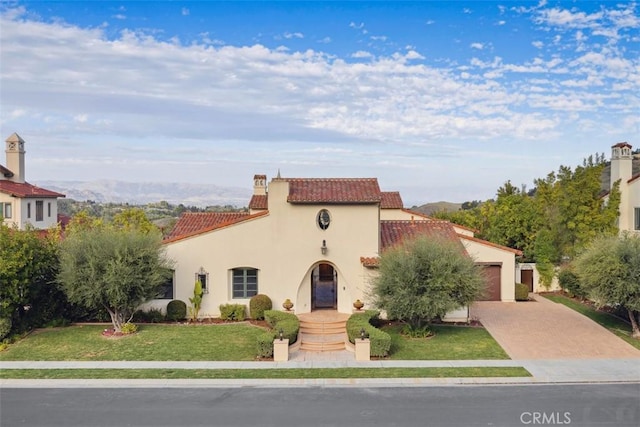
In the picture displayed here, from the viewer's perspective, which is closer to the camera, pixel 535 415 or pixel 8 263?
pixel 535 415

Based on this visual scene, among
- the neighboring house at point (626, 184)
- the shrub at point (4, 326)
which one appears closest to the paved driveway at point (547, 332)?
the neighboring house at point (626, 184)

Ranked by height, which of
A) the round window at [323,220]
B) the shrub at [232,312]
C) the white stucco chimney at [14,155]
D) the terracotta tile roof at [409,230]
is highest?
the white stucco chimney at [14,155]

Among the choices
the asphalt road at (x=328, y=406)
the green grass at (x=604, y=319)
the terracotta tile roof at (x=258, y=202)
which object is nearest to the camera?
the asphalt road at (x=328, y=406)

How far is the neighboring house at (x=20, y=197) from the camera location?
41247 mm

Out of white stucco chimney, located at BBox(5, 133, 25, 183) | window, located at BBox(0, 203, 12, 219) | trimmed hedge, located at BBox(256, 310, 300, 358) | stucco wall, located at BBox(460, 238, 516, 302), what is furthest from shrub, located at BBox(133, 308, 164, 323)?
white stucco chimney, located at BBox(5, 133, 25, 183)

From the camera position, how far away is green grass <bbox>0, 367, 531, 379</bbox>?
17125 mm

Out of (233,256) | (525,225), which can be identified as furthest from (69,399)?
(525,225)

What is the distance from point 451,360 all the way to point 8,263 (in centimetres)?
1650

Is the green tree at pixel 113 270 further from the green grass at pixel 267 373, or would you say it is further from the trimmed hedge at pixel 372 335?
the trimmed hedge at pixel 372 335

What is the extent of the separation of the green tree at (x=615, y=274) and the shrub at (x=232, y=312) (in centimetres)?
1441

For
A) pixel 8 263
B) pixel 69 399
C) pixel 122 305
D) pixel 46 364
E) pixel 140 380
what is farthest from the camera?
pixel 122 305

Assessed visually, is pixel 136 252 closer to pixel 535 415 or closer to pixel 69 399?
pixel 69 399

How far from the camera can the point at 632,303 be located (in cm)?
2080

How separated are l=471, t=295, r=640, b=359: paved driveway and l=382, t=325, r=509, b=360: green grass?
0.60 metres
